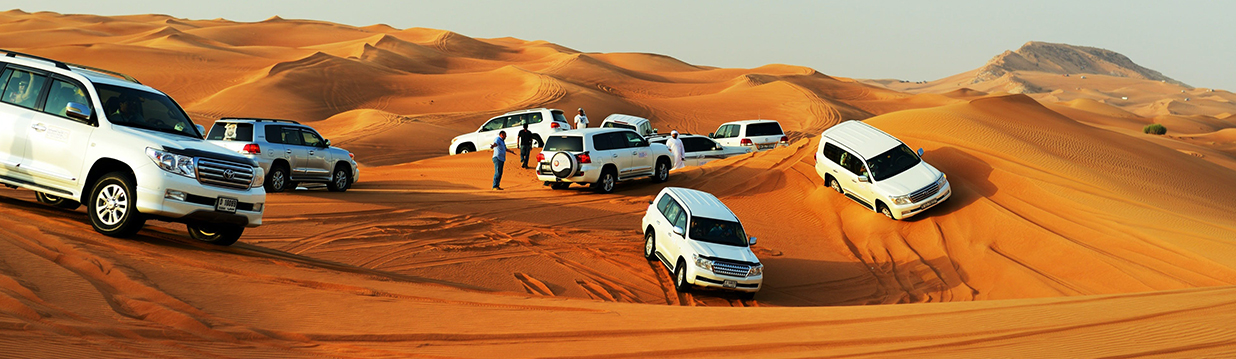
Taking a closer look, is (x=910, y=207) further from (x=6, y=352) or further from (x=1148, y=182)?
(x=6, y=352)

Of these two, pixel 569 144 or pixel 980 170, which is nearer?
pixel 980 170

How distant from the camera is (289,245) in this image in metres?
12.1

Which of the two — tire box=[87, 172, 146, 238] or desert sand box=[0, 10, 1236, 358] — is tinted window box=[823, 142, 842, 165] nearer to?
desert sand box=[0, 10, 1236, 358]

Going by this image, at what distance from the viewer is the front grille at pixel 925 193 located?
16847mm

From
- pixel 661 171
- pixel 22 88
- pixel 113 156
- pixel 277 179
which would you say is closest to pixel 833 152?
pixel 661 171

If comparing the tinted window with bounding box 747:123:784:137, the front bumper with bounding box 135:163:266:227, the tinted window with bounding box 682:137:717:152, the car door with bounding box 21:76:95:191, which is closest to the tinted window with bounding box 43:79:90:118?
the car door with bounding box 21:76:95:191

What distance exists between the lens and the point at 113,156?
8992 millimetres

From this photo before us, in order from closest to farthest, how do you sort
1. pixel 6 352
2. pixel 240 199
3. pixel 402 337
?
pixel 6 352
pixel 402 337
pixel 240 199

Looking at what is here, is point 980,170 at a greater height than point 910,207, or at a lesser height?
greater

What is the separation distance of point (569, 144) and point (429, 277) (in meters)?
9.67

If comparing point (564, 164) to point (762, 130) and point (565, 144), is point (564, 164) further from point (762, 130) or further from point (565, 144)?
point (762, 130)

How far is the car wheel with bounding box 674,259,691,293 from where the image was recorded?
41.1ft

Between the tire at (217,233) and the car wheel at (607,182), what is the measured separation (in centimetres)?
1114

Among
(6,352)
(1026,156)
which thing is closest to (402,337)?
(6,352)
